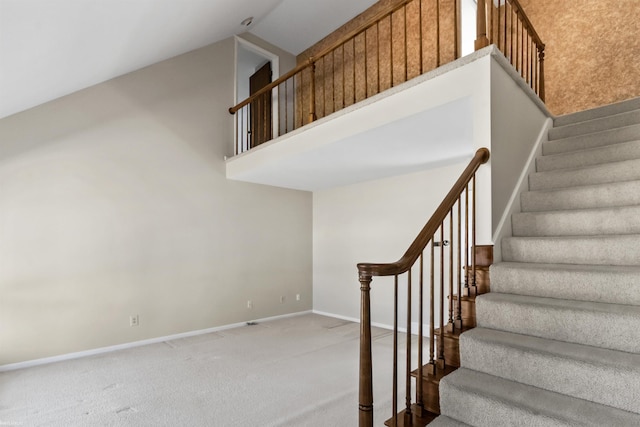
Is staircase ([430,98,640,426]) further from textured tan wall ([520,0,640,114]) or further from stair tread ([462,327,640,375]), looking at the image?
textured tan wall ([520,0,640,114])

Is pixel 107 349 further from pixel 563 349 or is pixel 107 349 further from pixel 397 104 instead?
pixel 563 349

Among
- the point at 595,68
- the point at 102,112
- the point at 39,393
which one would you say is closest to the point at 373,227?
the point at 595,68

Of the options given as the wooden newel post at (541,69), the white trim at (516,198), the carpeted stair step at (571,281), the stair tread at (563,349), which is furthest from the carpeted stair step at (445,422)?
the wooden newel post at (541,69)

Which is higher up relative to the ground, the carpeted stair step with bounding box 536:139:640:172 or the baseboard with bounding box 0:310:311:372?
the carpeted stair step with bounding box 536:139:640:172

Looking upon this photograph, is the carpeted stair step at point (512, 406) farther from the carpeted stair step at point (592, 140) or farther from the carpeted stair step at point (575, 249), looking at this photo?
the carpeted stair step at point (592, 140)

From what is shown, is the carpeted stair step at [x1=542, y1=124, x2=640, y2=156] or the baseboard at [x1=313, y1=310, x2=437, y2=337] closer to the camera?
the carpeted stair step at [x1=542, y1=124, x2=640, y2=156]

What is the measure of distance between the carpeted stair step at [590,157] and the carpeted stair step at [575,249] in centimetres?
95

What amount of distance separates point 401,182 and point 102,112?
4.00 metres

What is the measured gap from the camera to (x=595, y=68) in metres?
4.61

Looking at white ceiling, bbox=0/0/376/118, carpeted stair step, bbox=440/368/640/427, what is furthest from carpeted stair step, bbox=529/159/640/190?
white ceiling, bbox=0/0/376/118

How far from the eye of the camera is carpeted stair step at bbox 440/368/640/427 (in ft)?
4.77

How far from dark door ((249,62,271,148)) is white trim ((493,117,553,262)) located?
3.44 metres

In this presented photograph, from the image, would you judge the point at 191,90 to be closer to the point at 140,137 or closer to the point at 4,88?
the point at 140,137

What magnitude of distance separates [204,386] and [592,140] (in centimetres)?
402
